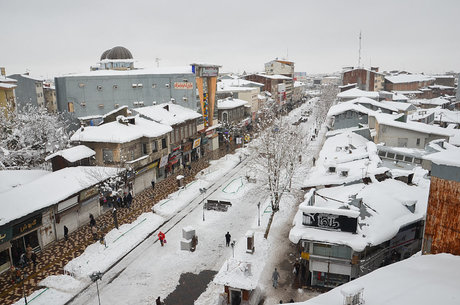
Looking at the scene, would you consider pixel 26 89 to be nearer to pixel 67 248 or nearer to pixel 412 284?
pixel 67 248

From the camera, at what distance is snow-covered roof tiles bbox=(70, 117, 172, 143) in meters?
30.7

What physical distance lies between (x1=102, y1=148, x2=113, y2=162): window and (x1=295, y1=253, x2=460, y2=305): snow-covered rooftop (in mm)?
25544

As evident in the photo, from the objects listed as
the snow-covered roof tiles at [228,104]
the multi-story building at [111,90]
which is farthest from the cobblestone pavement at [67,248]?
the snow-covered roof tiles at [228,104]

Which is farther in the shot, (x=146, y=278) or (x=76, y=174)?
(x=76, y=174)

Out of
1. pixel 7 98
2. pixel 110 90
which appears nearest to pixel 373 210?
pixel 110 90

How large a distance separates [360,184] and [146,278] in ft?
51.5

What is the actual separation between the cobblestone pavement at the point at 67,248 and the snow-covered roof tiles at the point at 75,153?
5.76 m

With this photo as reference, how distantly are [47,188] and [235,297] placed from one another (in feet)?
55.1

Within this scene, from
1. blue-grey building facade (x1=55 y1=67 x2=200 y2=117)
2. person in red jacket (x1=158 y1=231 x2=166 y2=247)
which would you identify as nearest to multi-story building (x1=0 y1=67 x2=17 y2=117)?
blue-grey building facade (x1=55 y1=67 x2=200 y2=117)

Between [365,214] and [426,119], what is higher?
[426,119]

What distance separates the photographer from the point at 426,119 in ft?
152

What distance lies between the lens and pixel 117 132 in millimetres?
31531

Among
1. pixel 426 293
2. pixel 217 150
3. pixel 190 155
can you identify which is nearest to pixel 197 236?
pixel 426 293

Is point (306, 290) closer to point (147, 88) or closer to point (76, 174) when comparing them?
point (76, 174)
